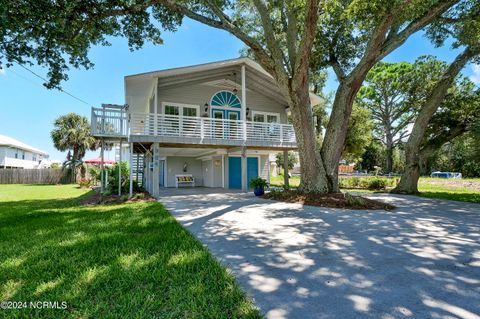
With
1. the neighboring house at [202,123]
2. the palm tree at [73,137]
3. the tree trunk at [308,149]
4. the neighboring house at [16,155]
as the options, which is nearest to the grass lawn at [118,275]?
the tree trunk at [308,149]

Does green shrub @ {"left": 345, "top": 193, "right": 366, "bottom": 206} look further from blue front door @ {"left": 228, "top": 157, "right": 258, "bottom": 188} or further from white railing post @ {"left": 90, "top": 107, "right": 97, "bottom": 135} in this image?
white railing post @ {"left": 90, "top": 107, "right": 97, "bottom": 135}

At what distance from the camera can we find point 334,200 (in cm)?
880

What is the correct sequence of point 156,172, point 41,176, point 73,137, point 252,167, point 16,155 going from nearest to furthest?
point 156,172 < point 252,167 < point 41,176 < point 73,137 < point 16,155

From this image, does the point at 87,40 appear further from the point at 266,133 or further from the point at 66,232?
the point at 266,133

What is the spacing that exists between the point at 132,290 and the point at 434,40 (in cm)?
1591

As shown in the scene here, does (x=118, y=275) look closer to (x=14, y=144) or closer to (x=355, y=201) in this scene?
(x=355, y=201)

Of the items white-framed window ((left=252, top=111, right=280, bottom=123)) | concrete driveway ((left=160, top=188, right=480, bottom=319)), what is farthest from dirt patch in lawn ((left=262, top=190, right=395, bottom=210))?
white-framed window ((left=252, top=111, right=280, bottom=123))

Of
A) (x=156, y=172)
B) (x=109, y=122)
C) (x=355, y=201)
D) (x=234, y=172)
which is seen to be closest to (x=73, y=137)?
(x=234, y=172)

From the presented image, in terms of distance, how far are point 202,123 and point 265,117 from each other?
5.85 meters

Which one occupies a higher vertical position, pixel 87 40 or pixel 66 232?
pixel 87 40

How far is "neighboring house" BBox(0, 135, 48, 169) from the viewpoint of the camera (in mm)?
31328

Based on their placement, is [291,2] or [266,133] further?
[266,133]

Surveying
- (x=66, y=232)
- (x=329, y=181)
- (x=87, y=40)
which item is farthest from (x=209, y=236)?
(x=87, y=40)

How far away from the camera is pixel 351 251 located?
4051 millimetres
